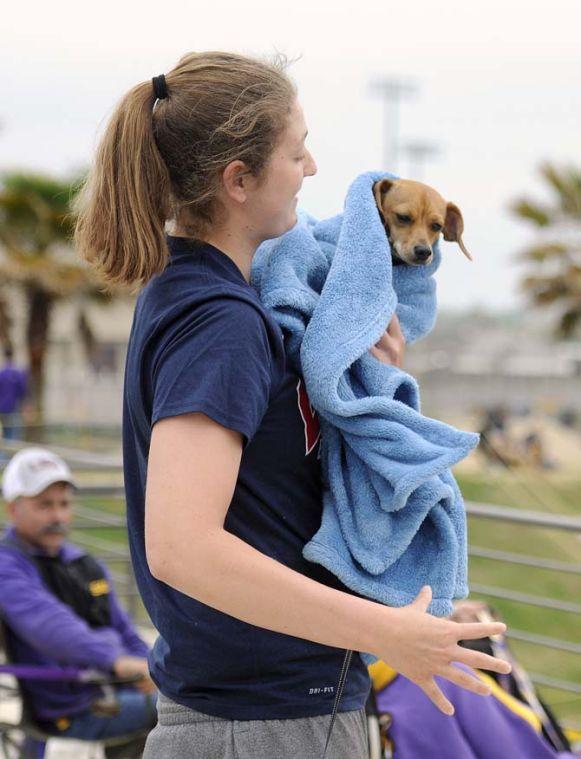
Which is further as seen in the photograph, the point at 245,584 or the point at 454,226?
the point at 454,226

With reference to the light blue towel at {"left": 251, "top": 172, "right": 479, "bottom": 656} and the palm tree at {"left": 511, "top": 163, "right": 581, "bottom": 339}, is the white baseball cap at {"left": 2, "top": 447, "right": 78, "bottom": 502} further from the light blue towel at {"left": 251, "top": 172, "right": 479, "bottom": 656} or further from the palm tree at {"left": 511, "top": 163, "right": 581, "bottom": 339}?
the palm tree at {"left": 511, "top": 163, "right": 581, "bottom": 339}

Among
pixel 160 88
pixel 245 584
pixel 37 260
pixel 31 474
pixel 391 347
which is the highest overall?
pixel 160 88

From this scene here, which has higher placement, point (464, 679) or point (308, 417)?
point (308, 417)

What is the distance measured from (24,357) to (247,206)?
19303 mm

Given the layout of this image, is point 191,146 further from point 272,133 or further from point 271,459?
point 271,459

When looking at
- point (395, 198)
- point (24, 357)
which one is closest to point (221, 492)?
point (395, 198)

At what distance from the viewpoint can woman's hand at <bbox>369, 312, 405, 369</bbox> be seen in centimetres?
144

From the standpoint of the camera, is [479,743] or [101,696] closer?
[479,743]

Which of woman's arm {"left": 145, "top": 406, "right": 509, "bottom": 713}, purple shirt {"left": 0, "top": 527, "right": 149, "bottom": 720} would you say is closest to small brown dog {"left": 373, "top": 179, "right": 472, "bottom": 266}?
woman's arm {"left": 145, "top": 406, "right": 509, "bottom": 713}

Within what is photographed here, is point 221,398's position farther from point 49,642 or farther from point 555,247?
point 555,247

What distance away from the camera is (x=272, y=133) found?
1314mm

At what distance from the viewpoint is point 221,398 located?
1.20 meters

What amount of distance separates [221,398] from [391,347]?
0.34 m

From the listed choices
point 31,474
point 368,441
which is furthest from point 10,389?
point 368,441
